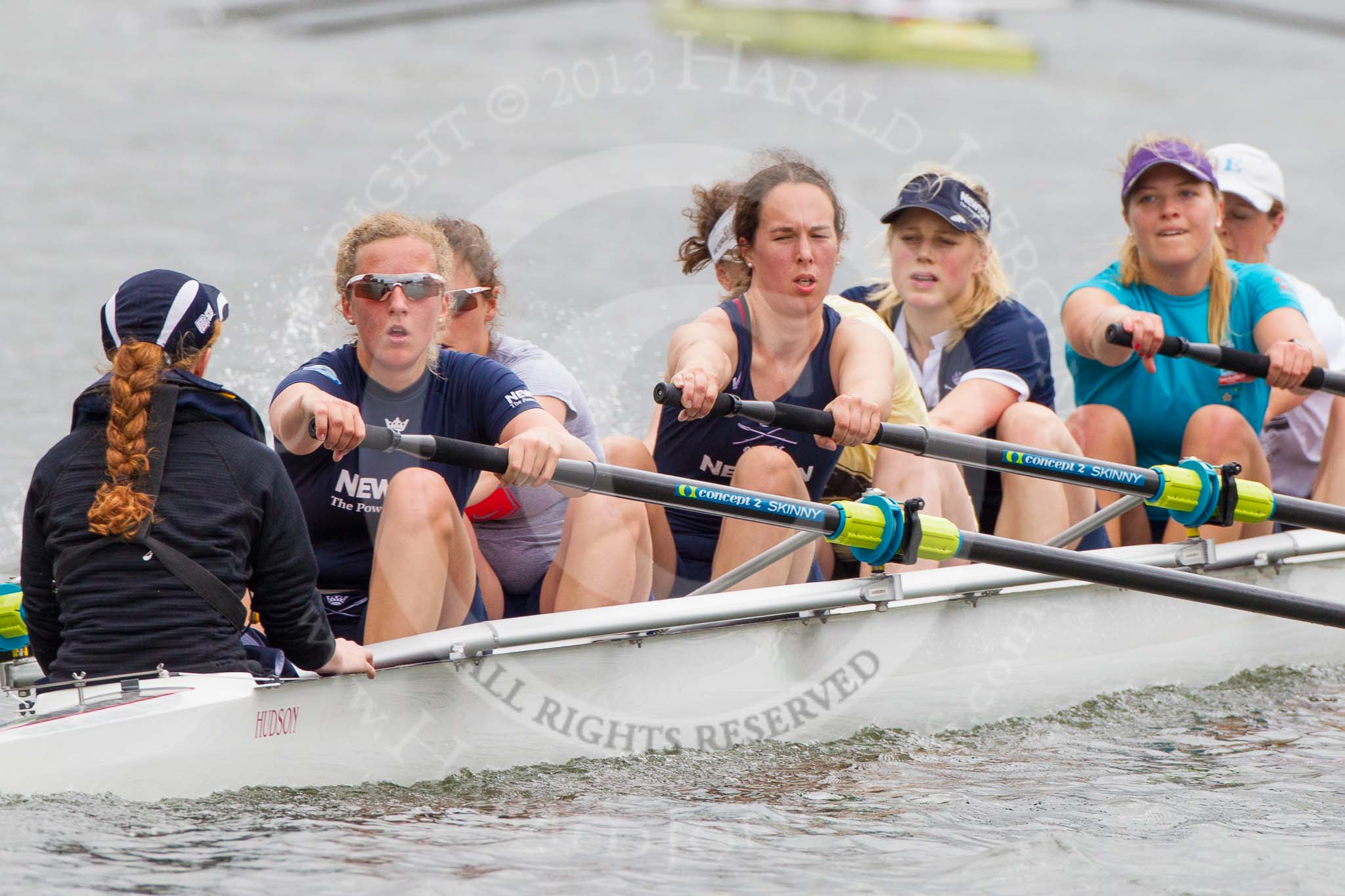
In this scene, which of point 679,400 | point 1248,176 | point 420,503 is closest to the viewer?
point 420,503

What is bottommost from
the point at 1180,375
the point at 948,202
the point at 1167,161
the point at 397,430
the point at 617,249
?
the point at 397,430

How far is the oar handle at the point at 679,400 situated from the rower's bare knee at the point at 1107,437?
1438 mm

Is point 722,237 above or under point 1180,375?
above

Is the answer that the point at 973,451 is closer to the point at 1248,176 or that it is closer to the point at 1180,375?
the point at 1180,375

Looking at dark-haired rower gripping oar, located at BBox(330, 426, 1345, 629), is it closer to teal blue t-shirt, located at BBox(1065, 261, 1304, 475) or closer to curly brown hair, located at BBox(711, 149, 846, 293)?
curly brown hair, located at BBox(711, 149, 846, 293)

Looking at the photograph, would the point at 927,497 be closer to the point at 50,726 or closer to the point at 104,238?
the point at 50,726


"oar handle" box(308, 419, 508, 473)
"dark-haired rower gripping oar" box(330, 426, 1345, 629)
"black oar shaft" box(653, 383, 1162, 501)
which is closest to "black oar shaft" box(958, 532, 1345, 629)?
"dark-haired rower gripping oar" box(330, 426, 1345, 629)

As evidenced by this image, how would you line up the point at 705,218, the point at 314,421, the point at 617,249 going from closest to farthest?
the point at 314,421 → the point at 705,218 → the point at 617,249

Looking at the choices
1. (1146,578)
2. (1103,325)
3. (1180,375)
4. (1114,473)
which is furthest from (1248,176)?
(1146,578)

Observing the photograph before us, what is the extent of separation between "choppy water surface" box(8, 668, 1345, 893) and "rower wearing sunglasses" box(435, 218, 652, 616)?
0.41 metres

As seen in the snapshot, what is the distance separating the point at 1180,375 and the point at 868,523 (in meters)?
1.54

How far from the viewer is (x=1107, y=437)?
4.27m

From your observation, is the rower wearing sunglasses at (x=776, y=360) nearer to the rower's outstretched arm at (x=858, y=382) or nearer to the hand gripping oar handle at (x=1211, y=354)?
the rower's outstretched arm at (x=858, y=382)

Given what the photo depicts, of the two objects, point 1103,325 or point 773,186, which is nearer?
point 773,186
